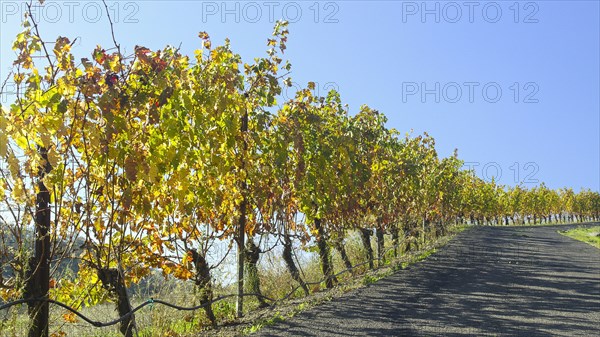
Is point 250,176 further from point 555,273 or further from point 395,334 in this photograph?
point 555,273

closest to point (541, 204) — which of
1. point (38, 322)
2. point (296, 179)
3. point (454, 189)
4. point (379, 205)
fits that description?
point (454, 189)

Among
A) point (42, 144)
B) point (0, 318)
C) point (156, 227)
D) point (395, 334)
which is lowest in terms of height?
point (395, 334)

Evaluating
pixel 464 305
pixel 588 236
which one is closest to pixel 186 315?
pixel 464 305

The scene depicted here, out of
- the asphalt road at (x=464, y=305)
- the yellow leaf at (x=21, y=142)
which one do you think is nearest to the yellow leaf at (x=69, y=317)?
the yellow leaf at (x=21, y=142)

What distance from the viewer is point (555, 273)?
13703mm

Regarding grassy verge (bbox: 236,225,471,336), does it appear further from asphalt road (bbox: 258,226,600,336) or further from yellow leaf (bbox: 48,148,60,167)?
yellow leaf (bbox: 48,148,60,167)

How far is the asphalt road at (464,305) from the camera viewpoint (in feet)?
22.2

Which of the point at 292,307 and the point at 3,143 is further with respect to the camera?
the point at 292,307

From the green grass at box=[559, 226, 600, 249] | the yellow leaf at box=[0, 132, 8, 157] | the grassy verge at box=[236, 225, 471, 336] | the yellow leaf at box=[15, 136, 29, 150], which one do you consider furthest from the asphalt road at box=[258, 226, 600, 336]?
the green grass at box=[559, 226, 600, 249]

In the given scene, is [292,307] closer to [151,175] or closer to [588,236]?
[151,175]

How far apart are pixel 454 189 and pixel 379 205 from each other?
16422 mm

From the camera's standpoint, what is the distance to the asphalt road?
22.2 feet

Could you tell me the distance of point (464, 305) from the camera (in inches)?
340

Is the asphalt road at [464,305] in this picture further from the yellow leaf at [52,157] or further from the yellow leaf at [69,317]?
the yellow leaf at [52,157]
